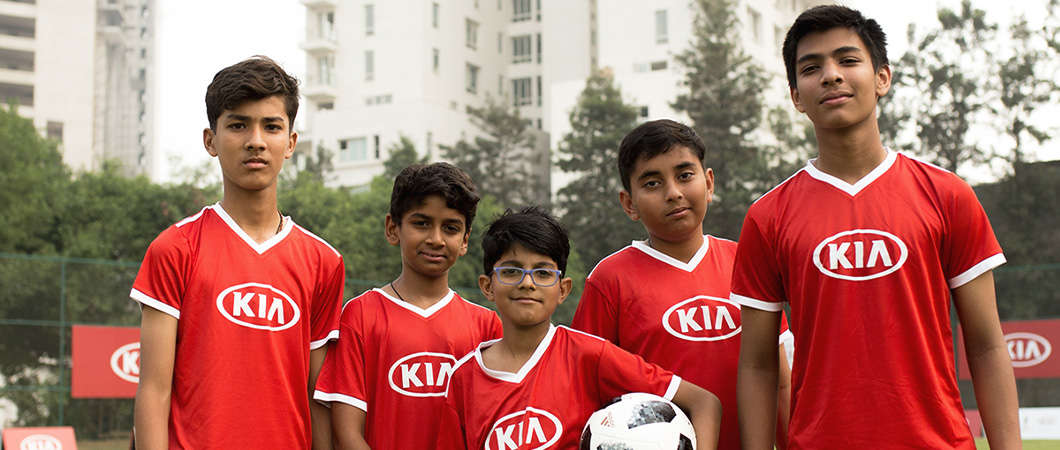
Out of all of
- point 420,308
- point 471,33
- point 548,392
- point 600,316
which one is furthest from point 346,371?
point 471,33

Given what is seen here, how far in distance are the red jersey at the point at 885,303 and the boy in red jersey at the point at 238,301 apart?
4.66 ft

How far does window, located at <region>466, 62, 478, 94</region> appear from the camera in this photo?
49906mm

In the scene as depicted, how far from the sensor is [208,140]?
10.3 ft

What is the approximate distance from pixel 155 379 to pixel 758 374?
162 cm

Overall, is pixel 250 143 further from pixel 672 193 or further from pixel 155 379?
pixel 672 193

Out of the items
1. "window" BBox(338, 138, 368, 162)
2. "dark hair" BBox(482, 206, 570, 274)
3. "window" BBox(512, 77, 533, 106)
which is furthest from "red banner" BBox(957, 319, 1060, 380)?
"window" BBox(512, 77, 533, 106)

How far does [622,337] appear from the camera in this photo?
3354 millimetres

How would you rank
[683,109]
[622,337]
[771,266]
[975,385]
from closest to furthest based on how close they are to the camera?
1. [975,385]
2. [771,266]
3. [622,337]
4. [683,109]

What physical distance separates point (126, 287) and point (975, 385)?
17.3 meters

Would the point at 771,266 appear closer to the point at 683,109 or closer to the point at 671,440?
the point at 671,440

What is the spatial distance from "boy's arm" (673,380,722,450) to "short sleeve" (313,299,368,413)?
101cm

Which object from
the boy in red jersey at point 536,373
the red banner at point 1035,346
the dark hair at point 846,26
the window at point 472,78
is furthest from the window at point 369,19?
the dark hair at point 846,26

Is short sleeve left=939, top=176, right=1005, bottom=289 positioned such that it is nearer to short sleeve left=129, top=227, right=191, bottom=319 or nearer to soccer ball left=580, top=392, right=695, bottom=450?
soccer ball left=580, top=392, right=695, bottom=450

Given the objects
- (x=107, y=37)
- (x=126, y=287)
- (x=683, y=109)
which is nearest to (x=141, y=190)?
(x=126, y=287)
